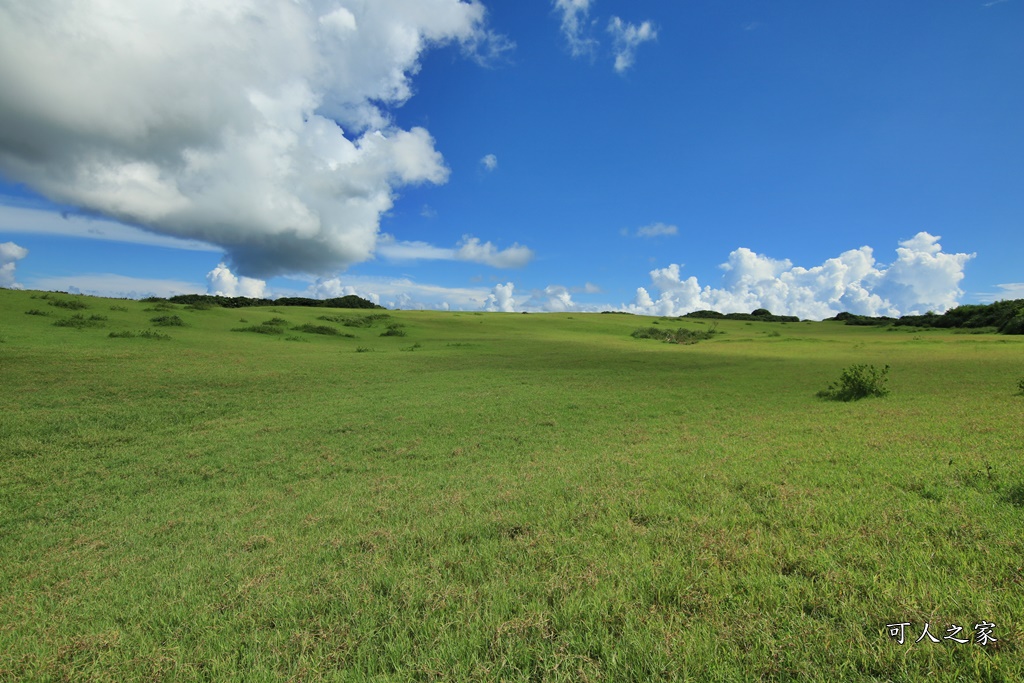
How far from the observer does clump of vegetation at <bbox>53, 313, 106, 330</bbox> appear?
25.0 meters

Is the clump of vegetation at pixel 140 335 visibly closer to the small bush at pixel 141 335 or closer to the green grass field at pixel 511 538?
the small bush at pixel 141 335

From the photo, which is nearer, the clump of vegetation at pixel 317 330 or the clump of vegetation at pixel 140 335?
the clump of vegetation at pixel 140 335

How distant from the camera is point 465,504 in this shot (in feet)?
19.6

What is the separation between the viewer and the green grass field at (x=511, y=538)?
3.00 meters

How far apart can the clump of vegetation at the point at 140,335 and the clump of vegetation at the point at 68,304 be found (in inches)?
399

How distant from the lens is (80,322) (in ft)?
84.4

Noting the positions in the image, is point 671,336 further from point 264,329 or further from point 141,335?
point 141,335

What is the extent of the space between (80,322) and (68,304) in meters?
7.65

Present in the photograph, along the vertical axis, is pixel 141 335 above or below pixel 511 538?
above

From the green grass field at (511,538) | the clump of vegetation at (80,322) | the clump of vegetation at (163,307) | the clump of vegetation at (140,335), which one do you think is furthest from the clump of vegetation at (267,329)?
the green grass field at (511,538)

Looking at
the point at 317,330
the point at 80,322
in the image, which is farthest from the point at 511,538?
the point at 317,330

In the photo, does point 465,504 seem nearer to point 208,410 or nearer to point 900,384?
point 208,410

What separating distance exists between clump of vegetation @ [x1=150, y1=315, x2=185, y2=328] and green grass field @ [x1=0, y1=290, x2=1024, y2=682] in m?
20.7

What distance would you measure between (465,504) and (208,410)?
9658mm
